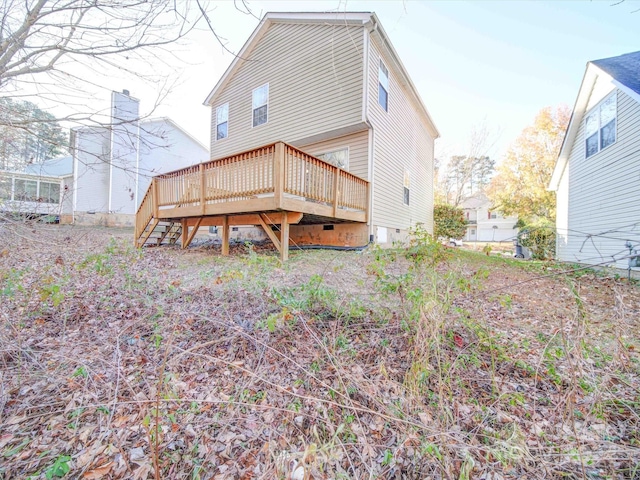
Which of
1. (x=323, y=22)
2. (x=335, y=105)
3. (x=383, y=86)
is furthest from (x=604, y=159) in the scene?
(x=323, y=22)

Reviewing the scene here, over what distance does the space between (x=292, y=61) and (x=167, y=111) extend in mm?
7276

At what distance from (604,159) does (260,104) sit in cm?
1130

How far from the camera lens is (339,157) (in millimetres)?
9000

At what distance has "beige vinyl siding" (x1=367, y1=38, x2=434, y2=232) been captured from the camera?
848 cm

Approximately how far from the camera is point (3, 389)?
198cm

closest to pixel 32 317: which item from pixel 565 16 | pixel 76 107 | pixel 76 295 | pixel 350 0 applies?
pixel 76 295

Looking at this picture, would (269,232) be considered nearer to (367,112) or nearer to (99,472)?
(367,112)

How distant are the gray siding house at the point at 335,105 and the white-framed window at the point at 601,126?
553 cm

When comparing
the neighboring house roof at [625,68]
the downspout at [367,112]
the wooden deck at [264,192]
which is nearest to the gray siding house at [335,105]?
the downspout at [367,112]

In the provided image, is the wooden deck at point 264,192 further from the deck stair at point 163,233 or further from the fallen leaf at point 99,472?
the fallen leaf at point 99,472

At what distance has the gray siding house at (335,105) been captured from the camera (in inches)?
320

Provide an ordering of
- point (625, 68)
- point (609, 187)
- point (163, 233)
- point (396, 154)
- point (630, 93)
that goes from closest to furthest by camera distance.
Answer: point (630, 93)
point (625, 68)
point (609, 187)
point (163, 233)
point (396, 154)

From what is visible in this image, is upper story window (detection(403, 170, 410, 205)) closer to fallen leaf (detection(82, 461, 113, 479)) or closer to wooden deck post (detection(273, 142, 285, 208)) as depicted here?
wooden deck post (detection(273, 142, 285, 208))

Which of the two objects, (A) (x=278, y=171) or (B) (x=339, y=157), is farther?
(B) (x=339, y=157)
